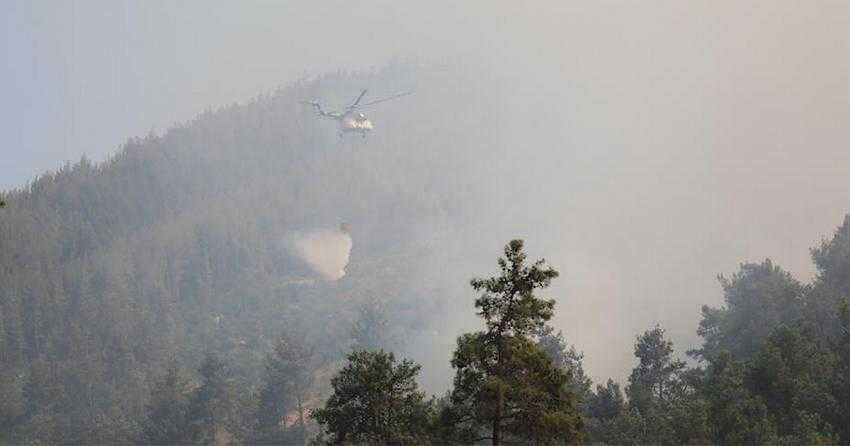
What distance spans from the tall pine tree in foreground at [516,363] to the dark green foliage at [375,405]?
6.98 metres

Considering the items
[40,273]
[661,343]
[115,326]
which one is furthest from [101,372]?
[661,343]

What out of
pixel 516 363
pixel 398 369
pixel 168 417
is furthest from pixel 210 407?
pixel 516 363

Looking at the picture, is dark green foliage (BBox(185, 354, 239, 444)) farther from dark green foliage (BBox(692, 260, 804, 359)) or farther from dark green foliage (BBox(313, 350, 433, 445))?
dark green foliage (BBox(313, 350, 433, 445))

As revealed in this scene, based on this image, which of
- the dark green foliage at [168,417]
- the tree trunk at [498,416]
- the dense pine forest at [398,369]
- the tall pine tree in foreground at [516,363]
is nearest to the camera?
the tree trunk at [498,416]

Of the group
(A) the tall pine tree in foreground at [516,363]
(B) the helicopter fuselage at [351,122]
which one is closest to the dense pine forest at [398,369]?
(A) the tall pine tree in foreground at [516,363]

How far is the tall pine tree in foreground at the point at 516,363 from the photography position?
2864 cm

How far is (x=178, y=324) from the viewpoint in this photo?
173 metres

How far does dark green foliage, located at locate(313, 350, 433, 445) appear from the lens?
3641cm

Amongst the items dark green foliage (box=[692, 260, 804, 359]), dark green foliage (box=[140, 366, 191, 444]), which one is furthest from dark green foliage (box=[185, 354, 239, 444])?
dark green foliage (box=[692, 260, 804, 359])

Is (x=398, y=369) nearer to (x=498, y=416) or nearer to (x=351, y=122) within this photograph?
(x=498, y=416)

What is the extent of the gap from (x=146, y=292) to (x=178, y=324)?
29.4 metres

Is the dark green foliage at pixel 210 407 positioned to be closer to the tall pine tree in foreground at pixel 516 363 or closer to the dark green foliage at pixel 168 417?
the dark green foliage at pixel 168 417

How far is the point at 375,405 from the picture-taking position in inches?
1458

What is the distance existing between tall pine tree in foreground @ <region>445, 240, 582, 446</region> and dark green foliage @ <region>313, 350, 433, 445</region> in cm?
698
